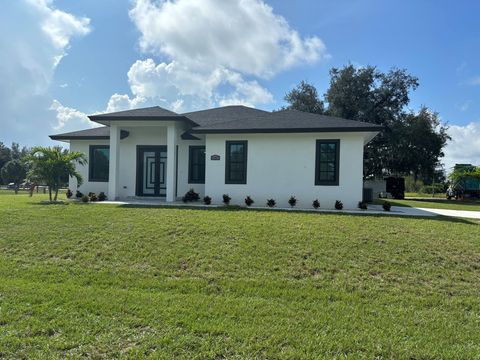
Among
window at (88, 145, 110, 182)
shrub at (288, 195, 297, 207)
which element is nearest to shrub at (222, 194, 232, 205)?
shrub at (288, 195, 297, 207)

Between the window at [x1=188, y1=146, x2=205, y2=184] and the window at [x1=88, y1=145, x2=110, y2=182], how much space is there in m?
3.99

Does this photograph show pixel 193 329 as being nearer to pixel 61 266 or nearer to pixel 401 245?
pixel 61 266

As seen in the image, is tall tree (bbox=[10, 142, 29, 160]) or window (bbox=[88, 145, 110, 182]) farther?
tall tree (bbox=[10, 142, 29, 160])

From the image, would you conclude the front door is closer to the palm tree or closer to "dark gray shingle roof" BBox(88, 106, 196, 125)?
"dark gray shingle roof" BBox(88, 106, 196, 125)

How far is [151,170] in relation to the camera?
15781mm

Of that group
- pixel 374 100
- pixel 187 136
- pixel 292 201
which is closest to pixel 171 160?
pixel 187 136

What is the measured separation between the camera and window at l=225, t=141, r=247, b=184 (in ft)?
45.1

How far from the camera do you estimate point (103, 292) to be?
5.11m

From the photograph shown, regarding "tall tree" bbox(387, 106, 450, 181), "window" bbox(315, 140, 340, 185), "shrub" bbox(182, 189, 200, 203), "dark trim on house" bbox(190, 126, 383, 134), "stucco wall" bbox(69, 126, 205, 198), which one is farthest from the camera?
"tall tree" bbox(387, 106, 450, 181)

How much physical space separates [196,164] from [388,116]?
19.6 meters

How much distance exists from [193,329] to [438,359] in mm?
2546

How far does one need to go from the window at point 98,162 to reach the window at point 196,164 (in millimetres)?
3992

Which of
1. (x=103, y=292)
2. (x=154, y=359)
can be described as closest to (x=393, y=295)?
(x=154, y=359)

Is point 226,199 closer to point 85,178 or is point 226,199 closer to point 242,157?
point 242,157
